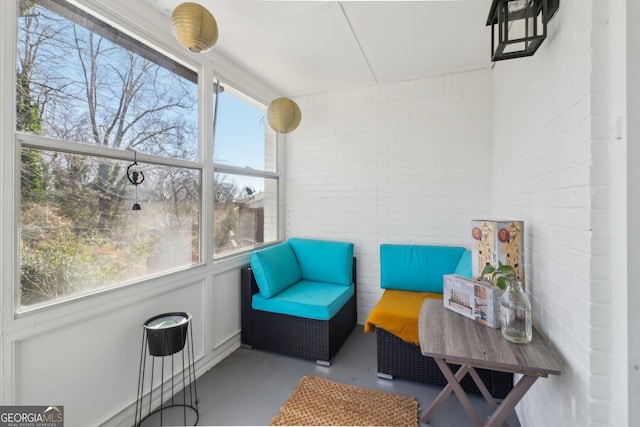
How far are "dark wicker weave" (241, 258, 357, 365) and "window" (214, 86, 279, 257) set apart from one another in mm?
444

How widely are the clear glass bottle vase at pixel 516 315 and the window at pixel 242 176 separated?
219cm

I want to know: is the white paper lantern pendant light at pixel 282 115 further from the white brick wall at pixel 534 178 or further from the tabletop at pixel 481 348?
the tabletop at pixel 481 348

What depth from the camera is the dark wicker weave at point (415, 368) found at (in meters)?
1.90

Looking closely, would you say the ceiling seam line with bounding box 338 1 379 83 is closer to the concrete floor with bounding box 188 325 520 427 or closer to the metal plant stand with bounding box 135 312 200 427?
the metal plant stand with bounding box 135 312 200 427

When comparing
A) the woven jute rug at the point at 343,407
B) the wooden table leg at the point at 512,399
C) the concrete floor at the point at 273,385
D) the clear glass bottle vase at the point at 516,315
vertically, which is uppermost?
the clear glass bottle vase at the point at 516,315

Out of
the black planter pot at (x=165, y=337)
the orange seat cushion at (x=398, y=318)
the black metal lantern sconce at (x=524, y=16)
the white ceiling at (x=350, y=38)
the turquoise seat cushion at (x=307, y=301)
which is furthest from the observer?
the turquoise seat cushion at (x=307, y=301)

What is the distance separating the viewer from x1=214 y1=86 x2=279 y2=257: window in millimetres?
2512

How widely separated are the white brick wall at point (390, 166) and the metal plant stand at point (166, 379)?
1826mm

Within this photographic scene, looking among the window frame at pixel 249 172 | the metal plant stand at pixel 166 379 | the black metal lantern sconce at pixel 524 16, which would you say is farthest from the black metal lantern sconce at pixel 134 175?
the black metal lantern sconce at pixel 524 16

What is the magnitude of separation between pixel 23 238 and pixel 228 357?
1.76 m

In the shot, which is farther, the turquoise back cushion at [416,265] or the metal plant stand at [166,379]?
the turquoise back cushion at [416,265]

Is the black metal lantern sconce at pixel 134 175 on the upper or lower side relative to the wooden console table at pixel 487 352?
upper

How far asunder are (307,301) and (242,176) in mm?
1427

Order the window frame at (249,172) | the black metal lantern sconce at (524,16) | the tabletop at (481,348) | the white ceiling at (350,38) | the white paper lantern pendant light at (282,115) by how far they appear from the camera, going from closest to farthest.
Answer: the tabletop at (481,348)
the black metal lantern sconce at (524,16)
the white ceiling at (350,38)
the window frame at (249,172)
the white paper lantern pendant light at (282,115)
